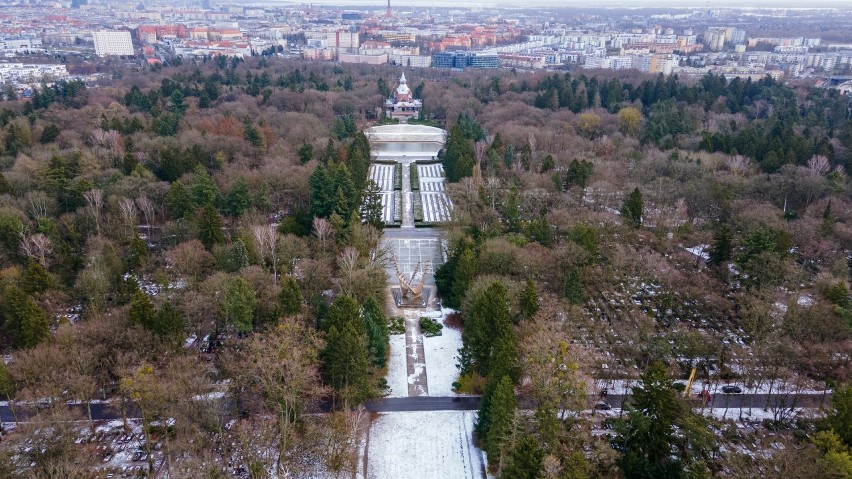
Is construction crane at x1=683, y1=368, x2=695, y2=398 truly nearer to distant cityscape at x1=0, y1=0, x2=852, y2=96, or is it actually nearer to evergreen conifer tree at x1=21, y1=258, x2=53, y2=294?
evergreen conifer tree at x1=21, y1=258, x2=53, y2=294

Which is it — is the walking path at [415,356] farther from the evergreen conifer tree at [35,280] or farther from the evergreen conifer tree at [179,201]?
the evergreen conifer tree at [35,280]

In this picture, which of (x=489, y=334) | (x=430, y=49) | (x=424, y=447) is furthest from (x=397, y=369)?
(x=430, y=49)

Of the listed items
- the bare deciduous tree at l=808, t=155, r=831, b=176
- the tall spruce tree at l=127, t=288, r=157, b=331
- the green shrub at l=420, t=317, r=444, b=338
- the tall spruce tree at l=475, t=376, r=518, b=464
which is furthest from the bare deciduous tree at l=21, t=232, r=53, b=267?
the bare deciduous tree at l=808, t=155, r=831, b=176

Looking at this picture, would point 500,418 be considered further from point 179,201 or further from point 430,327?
point 179,201

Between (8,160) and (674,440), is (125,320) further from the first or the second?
(8,160)

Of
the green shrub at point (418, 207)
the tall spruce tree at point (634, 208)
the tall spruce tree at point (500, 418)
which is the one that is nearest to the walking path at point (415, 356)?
the tall spruce tree at point (500, 418)

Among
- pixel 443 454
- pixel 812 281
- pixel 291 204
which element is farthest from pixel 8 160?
pixel 812 281
